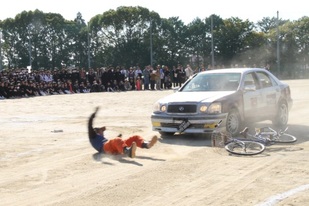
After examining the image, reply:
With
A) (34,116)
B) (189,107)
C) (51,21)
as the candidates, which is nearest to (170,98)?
(189,107)

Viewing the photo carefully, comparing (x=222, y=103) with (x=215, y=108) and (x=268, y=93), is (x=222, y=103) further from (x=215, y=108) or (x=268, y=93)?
(x=268, y=93)

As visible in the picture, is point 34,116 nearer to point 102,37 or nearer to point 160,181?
point 160,181

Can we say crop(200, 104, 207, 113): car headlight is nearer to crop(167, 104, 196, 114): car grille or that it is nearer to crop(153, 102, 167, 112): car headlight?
crop(167, 104, 196, 114): car grille

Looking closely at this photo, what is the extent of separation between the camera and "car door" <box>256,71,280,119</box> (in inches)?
516

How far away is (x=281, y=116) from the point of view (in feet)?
44.9

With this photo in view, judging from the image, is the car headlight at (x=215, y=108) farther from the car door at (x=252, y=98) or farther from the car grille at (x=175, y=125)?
the car door at (x=252, y=98)

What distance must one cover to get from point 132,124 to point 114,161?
5.95 meters

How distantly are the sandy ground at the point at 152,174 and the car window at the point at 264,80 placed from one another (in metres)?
1.39

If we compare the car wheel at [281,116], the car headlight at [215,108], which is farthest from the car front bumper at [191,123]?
the car wheel at [281,116]

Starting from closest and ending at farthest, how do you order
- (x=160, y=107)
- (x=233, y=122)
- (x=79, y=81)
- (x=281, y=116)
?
(x=233, y=122) < (x=160, y=107) < (x=281, y=116) < (x=79, y=81)

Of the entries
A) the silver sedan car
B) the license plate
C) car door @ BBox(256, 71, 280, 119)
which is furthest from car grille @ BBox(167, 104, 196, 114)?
car door @ BBox(256, 71, 280, 119)

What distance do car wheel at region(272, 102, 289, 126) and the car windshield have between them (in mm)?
1730

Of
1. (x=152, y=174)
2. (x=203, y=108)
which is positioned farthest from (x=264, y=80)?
(x=152, y=174)

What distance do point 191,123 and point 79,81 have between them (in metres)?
25.4
